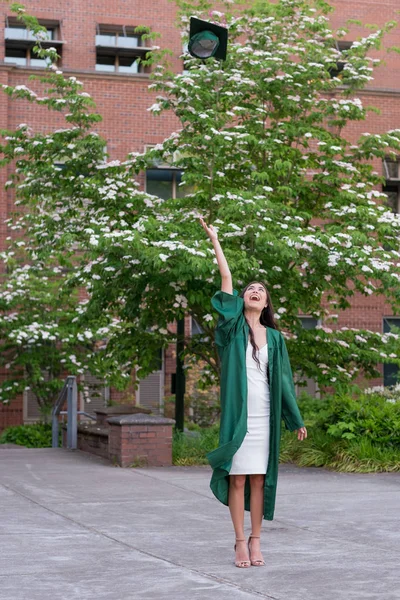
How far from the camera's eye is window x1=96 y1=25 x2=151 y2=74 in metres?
28.0

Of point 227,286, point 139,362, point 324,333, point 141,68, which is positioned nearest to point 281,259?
point 324,333

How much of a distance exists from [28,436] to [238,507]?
16.8m

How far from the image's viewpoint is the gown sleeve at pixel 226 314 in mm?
6762

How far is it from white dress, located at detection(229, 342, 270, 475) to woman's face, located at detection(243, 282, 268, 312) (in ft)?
0.92

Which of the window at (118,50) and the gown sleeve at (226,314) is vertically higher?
the window at (118,50)

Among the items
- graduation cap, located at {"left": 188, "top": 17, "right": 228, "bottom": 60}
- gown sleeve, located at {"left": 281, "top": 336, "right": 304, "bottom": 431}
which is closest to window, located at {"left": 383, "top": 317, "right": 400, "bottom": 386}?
graduation cap, located at {"left": 188, "top": 17, "right": 228, "bottom": 60}

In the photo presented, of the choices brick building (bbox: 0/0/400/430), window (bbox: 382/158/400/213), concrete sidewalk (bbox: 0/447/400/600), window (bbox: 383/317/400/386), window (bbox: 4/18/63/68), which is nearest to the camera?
concrete sidewalk (bbox: 0/447/400/600)

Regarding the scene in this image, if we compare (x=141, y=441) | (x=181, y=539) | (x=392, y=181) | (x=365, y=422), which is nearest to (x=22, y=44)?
(x=392, y=181)

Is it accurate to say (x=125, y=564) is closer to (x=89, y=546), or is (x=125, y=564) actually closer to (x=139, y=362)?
(x=89, y=546)

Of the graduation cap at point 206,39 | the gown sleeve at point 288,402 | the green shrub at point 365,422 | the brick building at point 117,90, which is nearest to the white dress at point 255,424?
the gown sleeve at point 288,402

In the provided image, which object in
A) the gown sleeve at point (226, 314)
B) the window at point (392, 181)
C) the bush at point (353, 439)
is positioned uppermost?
the window at point (392, 181)

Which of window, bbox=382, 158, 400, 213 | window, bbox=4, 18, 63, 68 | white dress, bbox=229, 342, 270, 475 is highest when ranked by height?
window, bbox=4, 18, 63, 68

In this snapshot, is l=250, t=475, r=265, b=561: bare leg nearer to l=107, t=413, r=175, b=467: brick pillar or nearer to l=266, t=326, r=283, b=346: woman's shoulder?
l=266, t=326, r=283, b=346: woman's shoulder

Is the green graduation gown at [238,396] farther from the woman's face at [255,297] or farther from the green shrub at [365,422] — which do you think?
the green shrub at [365,422]
